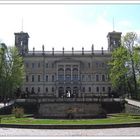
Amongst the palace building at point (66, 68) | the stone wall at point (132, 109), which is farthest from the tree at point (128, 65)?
the palace building at point (66, 68)

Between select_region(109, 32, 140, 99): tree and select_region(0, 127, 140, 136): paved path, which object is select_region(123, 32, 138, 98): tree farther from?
select_region(0, 127, 140, 136): paved path

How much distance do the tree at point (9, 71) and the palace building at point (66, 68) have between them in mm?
25872

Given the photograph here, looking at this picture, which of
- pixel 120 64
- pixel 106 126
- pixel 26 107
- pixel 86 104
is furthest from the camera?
pixel 120 64

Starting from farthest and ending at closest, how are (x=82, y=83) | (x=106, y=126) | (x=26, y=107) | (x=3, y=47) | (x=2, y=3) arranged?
(x=82, y=83)
(x=3, y=47)
(x=26, y=107)
(x=106, y=126)
(x=2, y=3)

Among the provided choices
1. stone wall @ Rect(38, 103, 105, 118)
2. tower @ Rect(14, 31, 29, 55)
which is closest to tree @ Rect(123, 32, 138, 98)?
stone wall @ Rect(38, 103, 105, 118)

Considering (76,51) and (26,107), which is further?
(76,51)

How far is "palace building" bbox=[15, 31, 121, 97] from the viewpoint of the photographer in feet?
275

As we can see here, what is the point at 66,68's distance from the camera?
83812 mm

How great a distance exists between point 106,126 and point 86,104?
1987 centimetres

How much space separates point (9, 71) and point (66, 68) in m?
29.3

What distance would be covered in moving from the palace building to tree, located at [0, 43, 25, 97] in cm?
2587

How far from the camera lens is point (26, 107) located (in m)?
48.7

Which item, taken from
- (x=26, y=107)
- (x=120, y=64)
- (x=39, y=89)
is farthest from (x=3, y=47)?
(x=39, y=89)

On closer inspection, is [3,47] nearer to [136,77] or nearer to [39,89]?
[136,77]
